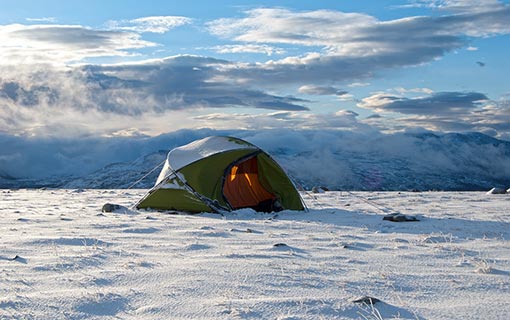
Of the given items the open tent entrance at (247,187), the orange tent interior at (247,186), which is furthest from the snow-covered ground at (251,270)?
the orange tent interior at (247,186)

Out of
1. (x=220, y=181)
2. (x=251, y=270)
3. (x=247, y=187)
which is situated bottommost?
(x=247, y=187)

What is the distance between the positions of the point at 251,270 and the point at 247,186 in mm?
10876

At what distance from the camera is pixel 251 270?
6449 millimetres

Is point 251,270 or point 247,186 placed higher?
point 251,270

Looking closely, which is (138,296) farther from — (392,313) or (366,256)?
(366,256)

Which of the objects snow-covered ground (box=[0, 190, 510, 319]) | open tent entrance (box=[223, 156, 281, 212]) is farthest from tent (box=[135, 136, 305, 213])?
snow-covered ground (box=[0, 190, 510, 319])

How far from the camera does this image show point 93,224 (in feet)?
36.9

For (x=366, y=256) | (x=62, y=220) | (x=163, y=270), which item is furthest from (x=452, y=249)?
(x=62, y=220)

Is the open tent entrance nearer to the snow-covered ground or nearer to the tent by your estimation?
the tent

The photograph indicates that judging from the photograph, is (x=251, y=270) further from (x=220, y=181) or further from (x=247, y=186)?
(x=247, y=186)

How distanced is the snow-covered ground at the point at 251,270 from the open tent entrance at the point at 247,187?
4991 millimetres

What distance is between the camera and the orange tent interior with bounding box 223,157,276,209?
16.9 metres

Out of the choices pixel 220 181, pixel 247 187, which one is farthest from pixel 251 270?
pixel 247 187

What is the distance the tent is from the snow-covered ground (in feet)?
10.4
